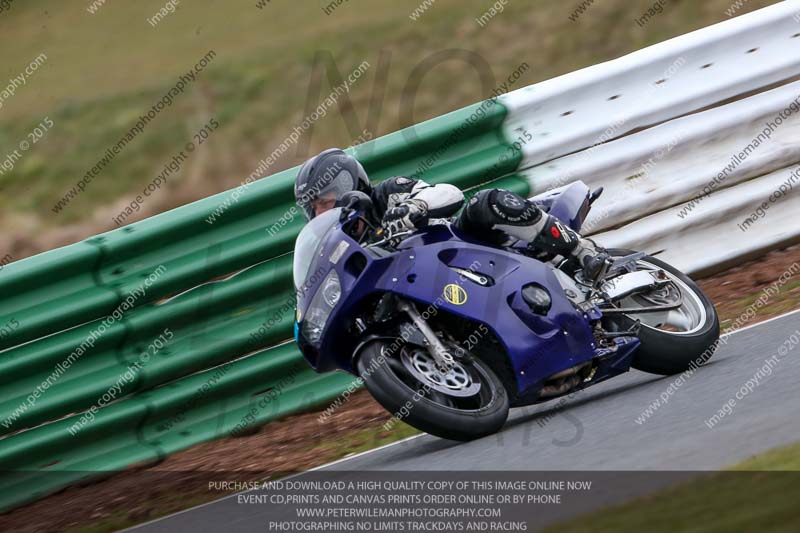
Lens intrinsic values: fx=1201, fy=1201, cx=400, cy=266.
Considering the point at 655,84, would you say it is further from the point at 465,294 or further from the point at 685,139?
the point at 465,294

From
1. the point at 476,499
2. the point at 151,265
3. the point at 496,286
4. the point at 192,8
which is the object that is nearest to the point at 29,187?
the point at 151,265

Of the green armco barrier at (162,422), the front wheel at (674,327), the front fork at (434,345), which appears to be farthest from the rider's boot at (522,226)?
the green armco barrier at (162,422)

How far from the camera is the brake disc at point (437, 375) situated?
5.29 meters

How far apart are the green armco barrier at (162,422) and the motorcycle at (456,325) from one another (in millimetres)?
1534

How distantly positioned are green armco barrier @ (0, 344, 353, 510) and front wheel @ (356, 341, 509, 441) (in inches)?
75.3

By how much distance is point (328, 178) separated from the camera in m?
5.80

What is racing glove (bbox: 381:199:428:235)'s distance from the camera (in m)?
5.48

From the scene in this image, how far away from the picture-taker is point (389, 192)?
593cm

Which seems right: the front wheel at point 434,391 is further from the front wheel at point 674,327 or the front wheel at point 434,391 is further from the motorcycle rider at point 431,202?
the front wheel at point 674,327

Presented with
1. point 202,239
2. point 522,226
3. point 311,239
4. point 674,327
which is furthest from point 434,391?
point 202,239

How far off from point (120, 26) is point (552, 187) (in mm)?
7243

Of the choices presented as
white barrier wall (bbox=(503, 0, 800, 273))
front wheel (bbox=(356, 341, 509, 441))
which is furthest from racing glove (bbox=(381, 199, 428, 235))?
white barrier wall (bbox=(503, 0, 800, 273))

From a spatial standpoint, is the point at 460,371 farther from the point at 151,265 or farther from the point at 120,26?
the point at 120,26

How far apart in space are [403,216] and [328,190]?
0.50 m
